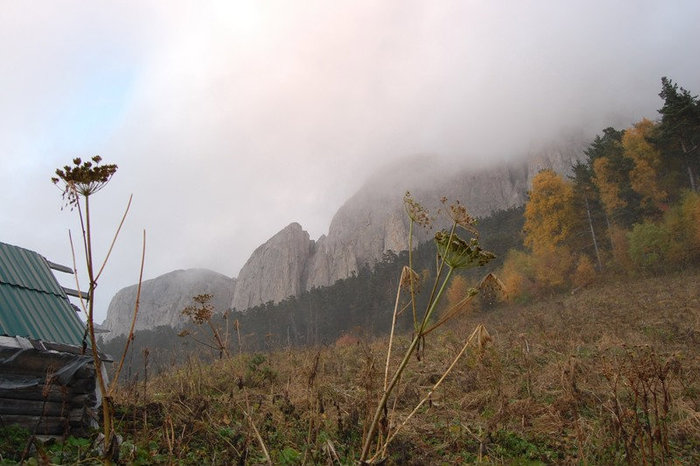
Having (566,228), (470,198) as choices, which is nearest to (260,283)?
(470,198)

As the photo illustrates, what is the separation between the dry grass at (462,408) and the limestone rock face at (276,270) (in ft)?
297

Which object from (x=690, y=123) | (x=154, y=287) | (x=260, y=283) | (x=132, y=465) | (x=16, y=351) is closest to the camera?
(x=132, y=465)

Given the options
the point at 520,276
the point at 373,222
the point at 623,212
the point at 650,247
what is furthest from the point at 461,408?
the point at 373,222

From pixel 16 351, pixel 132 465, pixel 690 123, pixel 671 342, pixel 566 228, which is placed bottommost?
pixel 671 342

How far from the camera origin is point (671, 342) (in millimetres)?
10977

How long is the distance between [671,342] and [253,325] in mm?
59158

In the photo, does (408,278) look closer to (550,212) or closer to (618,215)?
(550,212)

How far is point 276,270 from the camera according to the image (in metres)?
105

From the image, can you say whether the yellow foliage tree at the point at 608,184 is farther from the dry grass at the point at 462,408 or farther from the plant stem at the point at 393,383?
the plant stem at the point at 393,383

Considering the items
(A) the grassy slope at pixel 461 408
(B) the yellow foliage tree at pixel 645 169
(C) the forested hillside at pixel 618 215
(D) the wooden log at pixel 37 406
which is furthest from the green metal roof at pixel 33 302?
(B) the yellow foliage tree at pixel 645 169

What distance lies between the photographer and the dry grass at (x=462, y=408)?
4402 mm

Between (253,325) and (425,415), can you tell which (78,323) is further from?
(253,325)

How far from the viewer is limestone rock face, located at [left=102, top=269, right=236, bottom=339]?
125m

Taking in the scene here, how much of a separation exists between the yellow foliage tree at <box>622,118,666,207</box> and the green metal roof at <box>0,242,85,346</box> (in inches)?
1524
